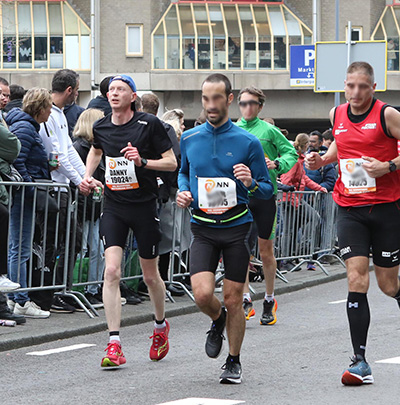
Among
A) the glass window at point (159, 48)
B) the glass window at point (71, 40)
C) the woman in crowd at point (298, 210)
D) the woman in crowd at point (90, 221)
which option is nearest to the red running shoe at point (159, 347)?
the woman in crowd at point (90, 221)

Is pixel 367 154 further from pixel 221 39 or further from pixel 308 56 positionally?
pixel 221 39

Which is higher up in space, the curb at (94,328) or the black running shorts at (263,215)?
the black running shorts at (263,215)

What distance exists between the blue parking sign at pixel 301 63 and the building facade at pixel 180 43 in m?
12.4

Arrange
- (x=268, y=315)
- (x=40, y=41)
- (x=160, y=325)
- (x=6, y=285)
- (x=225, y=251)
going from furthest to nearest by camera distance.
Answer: (x=40, y=41), (x=268, y=315), (x=6, y=285), (x=160, y=325), (x=225, y=251)

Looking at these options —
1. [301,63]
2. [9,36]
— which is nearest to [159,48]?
[9,36]

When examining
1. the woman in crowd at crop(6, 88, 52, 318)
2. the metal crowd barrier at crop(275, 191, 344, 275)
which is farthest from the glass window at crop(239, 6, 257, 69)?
the woman in crowd at crop(6, 88, 52, 318)

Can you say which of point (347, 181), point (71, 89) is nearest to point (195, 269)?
point (347, 181)

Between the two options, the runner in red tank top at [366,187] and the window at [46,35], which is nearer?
Answer: the runner in red tank top at [366,187]

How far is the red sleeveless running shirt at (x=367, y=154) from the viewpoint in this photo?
682cm

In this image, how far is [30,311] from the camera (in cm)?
965

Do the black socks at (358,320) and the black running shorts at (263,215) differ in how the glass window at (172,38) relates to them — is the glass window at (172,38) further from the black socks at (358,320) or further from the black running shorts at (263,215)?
the black socks at (358,320)

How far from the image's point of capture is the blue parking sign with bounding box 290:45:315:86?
2879cm

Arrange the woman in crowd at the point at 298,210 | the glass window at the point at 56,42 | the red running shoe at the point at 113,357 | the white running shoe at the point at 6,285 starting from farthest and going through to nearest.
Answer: the glass window at the point at 56,42 < the woman in crowd at the point at 298,210 < the white running shoe at the point at 6,285 < the red running shoe at the point at 113,357

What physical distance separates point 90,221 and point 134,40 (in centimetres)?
3309
